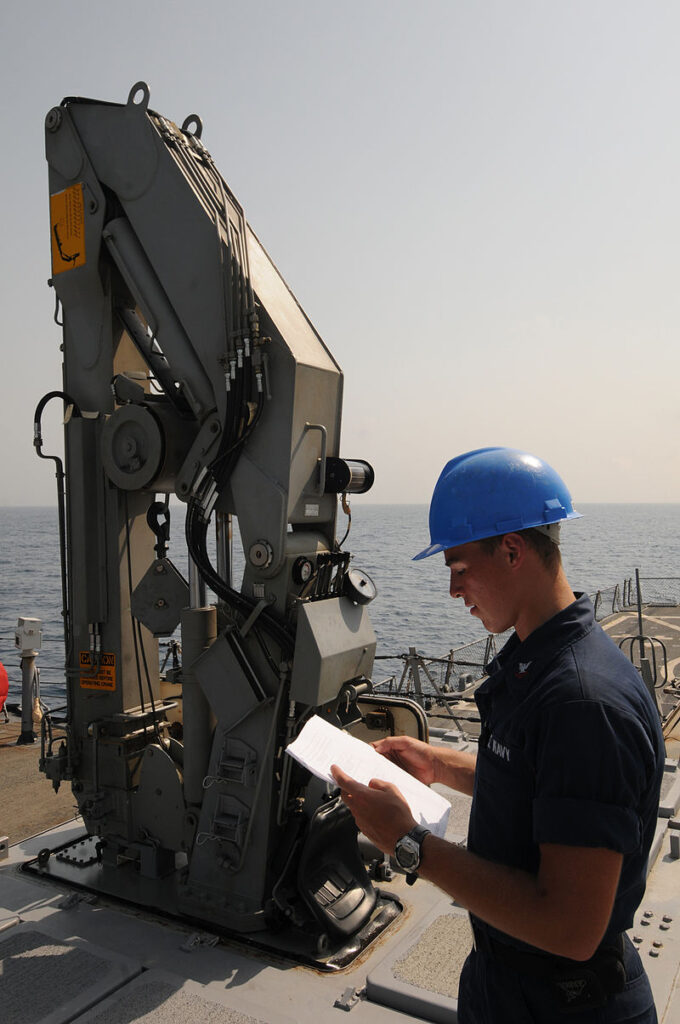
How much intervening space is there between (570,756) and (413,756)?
3.43ft

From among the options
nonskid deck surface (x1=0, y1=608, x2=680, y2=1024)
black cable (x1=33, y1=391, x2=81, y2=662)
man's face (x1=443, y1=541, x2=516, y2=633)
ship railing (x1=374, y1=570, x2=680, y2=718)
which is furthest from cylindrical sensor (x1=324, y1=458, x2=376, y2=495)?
ship railing (x1=374, y1=570, x2=680, y2=718)

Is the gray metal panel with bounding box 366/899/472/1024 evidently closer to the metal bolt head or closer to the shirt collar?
the shirt collar

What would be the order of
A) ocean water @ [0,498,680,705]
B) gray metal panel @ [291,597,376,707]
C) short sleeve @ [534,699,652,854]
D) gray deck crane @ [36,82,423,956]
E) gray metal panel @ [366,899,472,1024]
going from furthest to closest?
ocean water @ [0,498,680,705]
gray deck crane @ [36,82,423,956]
gray metal panel @ [291,597,376,707]
gray metal panel @ [366,899,472,1024]
short sleeve @ [534,699,652,854]

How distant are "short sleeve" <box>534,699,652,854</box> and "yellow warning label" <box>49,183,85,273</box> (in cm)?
467

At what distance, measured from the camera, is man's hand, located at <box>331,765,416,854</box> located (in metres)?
2.03

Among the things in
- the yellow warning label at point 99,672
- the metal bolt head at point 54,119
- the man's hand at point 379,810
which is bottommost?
the yellow warning label at point 99,672

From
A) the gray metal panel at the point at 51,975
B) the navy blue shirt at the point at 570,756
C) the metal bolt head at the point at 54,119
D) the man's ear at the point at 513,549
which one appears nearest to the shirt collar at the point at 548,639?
the navy blue shirt at the point at 570,756

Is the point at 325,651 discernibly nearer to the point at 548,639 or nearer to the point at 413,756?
the point at 413,756

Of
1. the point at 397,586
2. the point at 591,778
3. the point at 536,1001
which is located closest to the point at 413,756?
the point at 536,1001

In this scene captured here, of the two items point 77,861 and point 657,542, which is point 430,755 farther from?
point 657,542

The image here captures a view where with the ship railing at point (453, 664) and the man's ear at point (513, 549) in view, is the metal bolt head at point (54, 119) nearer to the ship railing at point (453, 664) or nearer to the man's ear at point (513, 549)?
the man's ear at point (513, 549)

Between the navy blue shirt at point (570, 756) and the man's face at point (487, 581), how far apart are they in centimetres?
10

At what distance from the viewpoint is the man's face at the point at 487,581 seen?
6.85 feet

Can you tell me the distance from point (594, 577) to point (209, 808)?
45.1 meters
